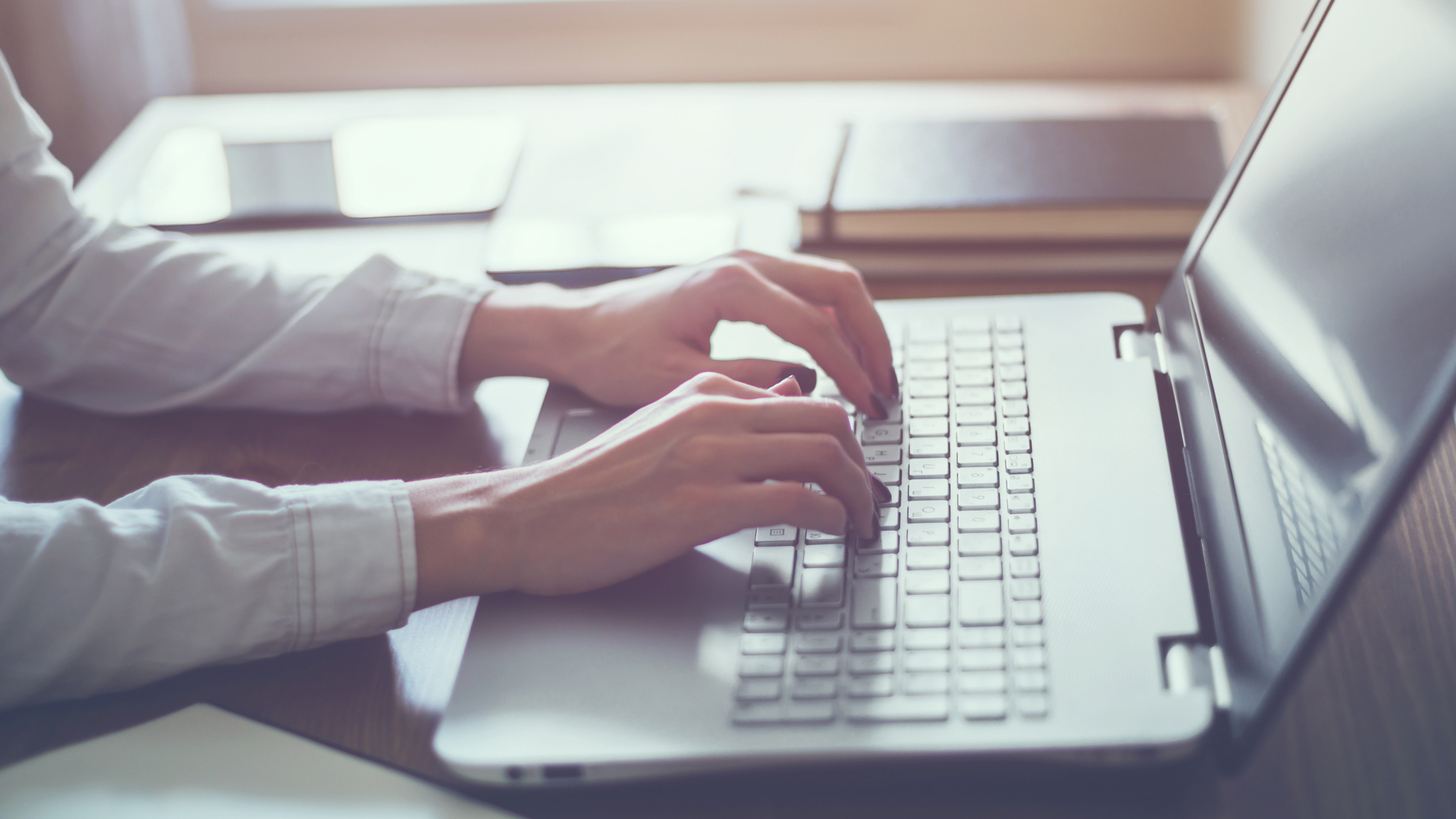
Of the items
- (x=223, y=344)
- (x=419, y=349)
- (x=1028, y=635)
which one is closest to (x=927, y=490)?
(x=1028, y=635)

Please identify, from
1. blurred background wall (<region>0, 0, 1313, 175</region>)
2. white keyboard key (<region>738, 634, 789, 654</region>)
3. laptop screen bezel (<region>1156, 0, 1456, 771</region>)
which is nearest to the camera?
laptop screen bezel (<region>1156, 0, 1456, 771</region>)

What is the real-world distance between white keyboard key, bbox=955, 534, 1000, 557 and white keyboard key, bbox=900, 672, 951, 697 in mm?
84

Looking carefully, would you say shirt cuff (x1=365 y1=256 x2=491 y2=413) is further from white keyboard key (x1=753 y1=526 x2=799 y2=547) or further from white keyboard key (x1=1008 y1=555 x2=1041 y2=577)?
white keyboard key (x1=1008 y1=555 x2=1041 y2=577)

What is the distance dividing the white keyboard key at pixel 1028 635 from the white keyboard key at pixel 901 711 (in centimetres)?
5

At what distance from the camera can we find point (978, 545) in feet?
1.69

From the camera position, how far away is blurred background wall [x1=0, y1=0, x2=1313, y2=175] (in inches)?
54.1

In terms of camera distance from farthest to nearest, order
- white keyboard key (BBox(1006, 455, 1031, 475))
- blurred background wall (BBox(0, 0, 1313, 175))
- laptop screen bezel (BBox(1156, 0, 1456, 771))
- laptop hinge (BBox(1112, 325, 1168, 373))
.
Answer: blurred background wall (BBox(0, 0, 1313, 175)) → laptop hinge (BBox(1112, 325, 1168, 373)) → white keyboard key (BBox(1006, 455, 1031, 475)) → laptop screen bezel (BBox(1156, 0, 1456, 771))

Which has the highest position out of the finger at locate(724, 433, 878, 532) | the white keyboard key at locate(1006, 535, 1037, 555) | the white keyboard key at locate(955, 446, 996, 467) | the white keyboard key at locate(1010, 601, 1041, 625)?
the white keyboard key at locate(955, 446, 996, 467)

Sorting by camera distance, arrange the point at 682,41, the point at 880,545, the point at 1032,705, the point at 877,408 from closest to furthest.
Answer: the point at 1032,705 < the point at 880,545 < the point at 877,408 < the point at 682,41

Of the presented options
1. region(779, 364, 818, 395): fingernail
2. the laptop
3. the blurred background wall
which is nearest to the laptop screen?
the laptop

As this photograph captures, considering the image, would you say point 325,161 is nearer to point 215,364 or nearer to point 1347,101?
point 215,364

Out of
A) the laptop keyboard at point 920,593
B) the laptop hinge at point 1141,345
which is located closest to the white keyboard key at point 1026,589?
the laptop keyboard at point 920,593

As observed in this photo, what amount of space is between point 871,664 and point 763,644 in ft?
0.16

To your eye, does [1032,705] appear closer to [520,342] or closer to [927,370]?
[927,370]
